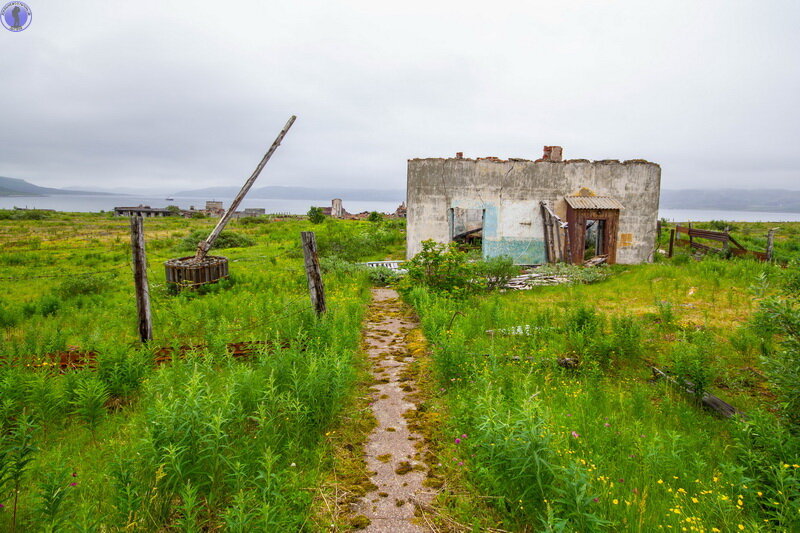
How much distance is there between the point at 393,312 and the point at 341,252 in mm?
9849

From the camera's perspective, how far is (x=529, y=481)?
9.45 ft

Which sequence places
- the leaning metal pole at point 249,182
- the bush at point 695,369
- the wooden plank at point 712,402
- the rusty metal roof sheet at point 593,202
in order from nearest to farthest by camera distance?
the wooden plank at point 712,402
the bush at point 695,369
the leaning metal pole at point 249,182
the rusty metal roof sheet at point 593,202

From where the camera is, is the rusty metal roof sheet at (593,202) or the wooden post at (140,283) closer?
the wooden post at (140,283)

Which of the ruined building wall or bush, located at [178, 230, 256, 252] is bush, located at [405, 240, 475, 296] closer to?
the ruined building wall

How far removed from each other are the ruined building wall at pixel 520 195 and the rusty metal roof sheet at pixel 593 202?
1.01ft

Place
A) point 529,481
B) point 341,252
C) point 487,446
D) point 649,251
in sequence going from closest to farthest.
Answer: point 529,481 < point 487,446 < point 649,251 < point 341,252

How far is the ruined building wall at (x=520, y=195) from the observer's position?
17.0 meters

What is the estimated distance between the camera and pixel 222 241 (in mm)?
25750

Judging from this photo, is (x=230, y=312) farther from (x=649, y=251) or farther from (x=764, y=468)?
(x=649, y=251)

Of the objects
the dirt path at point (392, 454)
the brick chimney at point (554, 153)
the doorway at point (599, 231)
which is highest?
the brick chimney at point (554, 153)

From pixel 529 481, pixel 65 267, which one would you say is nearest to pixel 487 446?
pixel 529 481

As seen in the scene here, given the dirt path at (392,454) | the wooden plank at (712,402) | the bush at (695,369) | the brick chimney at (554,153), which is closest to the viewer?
the dirt path at (392,454)

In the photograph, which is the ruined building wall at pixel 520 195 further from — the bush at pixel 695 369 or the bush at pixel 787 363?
the bush at pixel 787 363

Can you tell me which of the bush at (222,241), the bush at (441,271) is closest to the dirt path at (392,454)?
the bush at (441,271)
